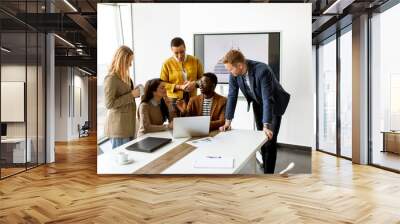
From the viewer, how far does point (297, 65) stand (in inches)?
191

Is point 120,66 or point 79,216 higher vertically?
point 120,66

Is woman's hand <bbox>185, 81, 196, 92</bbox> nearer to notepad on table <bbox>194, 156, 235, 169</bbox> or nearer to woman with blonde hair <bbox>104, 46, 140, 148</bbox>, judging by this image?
woman with blonde hair <bbox>104, 46, 140, 148</bbox>

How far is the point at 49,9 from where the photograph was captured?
6.50 m

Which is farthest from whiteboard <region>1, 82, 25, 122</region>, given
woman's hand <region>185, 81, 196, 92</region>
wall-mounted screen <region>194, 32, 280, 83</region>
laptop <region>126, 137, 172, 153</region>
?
wall-mounted screen <region>194, 32, 280, 83</region>

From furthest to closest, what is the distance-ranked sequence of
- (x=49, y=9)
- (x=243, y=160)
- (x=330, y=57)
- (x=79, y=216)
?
1. (x=330, y=57)
2. (x=49, y=9)
3. (x=243, y=160)
4. (x=79, y=216)

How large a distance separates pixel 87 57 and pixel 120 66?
6306 millimetres

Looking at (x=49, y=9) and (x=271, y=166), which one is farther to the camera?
(x=49, y=9)

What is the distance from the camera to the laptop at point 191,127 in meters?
4.73

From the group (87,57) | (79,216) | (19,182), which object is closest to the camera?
(79,216)

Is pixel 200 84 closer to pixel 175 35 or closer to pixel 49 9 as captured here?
pixel 175 35

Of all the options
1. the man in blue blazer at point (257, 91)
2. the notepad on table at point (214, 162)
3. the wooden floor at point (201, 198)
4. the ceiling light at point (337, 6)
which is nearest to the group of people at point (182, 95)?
the man in blue blazer at point (257, 91)

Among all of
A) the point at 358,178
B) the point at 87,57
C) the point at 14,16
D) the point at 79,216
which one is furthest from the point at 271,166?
the point at 87,57

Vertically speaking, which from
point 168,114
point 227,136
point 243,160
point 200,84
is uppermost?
point 200,84

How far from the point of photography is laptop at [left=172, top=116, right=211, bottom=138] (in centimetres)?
473
